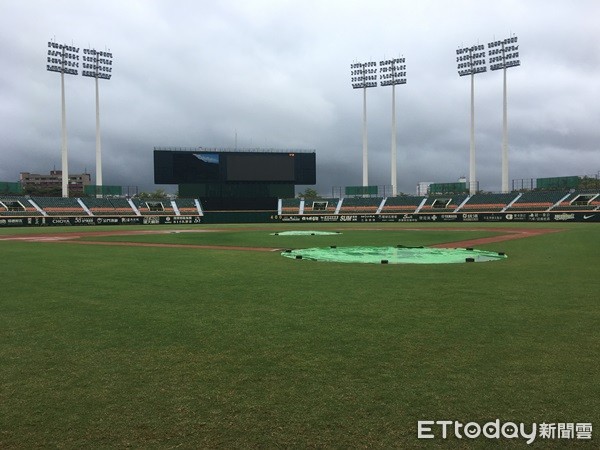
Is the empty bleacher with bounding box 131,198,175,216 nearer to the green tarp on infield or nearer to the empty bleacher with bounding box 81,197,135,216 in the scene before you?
the empty bleacher with bounding box 81,197,135,216

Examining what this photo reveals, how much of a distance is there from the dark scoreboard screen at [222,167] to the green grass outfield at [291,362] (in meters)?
64.7

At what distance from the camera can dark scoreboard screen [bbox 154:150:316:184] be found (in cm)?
7388

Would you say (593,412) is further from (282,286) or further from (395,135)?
(395,135)

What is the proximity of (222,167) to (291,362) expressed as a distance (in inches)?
2811

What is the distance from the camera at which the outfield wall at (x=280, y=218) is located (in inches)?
2333

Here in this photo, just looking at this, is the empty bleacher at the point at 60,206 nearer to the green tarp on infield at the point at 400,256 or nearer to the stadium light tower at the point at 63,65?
the stadium light tower at the point at 63,65

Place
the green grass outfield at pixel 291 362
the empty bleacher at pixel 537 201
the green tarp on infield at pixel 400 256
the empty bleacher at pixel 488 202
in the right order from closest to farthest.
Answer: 1. the green grass outfield at pixel 291 362
2. the green tarp on infield at pixel 400 256
3. the empty bleacher at pixel 537 201
4. the empty bleacher at pixel 488 202

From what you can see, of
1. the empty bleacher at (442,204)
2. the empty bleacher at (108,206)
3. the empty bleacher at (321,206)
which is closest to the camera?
the empty bleacher at (108,206)

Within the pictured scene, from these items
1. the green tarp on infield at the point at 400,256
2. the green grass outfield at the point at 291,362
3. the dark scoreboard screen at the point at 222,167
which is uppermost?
the dark scoreboard screen at the point at 222,167

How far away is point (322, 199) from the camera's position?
82500 mm

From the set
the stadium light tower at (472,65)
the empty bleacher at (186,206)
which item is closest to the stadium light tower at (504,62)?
the stadium light tower at (472,65)

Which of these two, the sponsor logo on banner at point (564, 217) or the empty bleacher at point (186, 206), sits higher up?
the empty bleacher at point (186, 206)

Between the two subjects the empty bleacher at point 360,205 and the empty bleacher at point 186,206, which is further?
the empty bleacher at point 360,205

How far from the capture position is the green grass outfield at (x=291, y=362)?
12.4 feet
